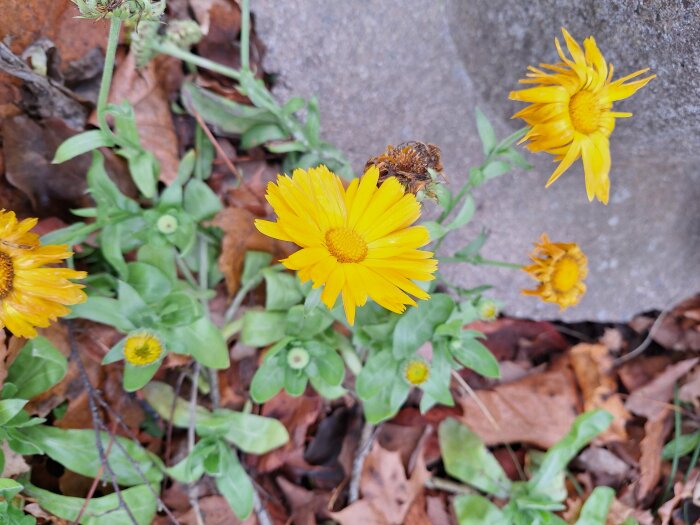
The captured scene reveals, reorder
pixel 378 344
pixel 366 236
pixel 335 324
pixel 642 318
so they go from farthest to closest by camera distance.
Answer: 1. pixel 642 318
2. pixel 335 324
3. pixel 378 344
4. pixel 366 236

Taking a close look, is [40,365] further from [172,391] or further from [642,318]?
[642,318]

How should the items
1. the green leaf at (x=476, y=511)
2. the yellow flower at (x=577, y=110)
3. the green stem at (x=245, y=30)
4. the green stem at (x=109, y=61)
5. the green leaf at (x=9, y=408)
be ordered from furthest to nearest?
the green leaf at (x=476, y=511)
the green stem at (x=245, y=30)
the green leaf at (x=9, y=408)
the yellow flower at (x=577, y=110)
the green stem at (x=109, y=61)

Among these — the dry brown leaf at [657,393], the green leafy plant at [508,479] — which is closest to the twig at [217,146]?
the green leafy plant at [508,479]

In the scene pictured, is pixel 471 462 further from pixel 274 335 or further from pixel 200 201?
pixel 200 201

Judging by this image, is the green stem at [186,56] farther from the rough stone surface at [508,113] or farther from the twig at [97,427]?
the twig at [97,427]

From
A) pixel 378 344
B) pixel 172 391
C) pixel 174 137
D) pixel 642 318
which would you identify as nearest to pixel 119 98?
pixel 174 137

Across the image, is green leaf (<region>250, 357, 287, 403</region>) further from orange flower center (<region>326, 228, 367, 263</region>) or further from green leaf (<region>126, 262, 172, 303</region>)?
orange flower center (<region>326, 228, 367, 263</region>)
